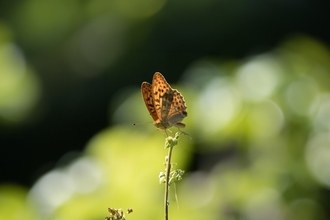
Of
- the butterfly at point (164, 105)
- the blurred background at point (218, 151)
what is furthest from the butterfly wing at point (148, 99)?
the blurred background at point (218, 151)

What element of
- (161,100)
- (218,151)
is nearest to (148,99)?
(161,100)

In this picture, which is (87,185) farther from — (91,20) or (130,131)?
(91,20)

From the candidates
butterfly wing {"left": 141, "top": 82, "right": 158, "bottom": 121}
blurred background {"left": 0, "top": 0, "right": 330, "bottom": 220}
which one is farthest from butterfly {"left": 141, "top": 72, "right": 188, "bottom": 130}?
blurred background {"left": 0, "top": 0, "right": 330, "bottom": 220}

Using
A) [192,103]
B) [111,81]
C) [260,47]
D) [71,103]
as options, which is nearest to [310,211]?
[192,103]

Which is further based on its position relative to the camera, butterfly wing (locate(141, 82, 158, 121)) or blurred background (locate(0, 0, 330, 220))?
blurred background (locate(0, 0, 330, 220))

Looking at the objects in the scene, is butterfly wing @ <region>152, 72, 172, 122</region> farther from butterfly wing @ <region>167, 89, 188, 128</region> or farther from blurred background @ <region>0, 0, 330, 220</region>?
blurred background @ <region>0, 0, 330, 220</region>

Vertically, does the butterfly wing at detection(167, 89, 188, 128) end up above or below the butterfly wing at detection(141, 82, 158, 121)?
below

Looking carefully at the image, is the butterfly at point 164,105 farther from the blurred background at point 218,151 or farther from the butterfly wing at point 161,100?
the blurred background at point 218,151
